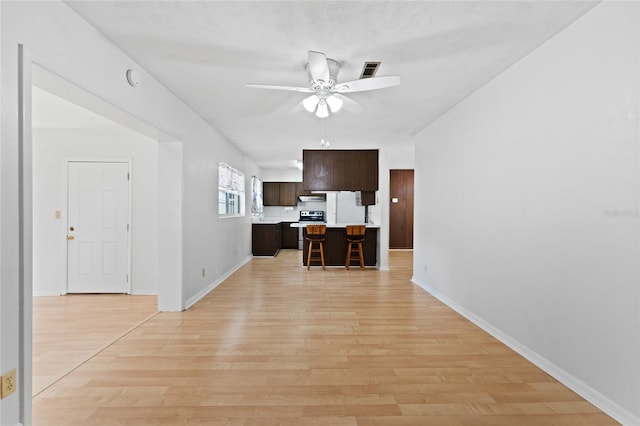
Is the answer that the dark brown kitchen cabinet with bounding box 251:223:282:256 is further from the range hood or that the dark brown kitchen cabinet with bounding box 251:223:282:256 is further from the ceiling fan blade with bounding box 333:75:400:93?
the ceiling fan blade with bounding box 333:75:400:93

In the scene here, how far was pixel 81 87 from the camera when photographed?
2.13 m

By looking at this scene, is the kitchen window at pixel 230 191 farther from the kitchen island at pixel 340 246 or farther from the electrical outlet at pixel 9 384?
the electrical outlet at pixel 9 384

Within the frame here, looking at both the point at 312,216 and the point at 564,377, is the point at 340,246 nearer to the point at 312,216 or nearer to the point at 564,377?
the point at 312,216

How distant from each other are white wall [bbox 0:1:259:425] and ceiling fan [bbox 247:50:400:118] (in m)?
1.10

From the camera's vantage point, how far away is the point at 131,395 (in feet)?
6.91

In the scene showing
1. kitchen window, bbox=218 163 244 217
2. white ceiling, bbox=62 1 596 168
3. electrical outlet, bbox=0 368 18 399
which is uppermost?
white ceiling, bbox=62 1 596 168

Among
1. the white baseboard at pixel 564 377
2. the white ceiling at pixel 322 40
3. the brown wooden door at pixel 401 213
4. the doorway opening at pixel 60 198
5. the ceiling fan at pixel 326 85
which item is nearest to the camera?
the doorway opening at pixel 60 198

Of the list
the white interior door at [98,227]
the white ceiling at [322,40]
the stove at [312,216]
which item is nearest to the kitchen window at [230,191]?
the white interior door at [98,227]

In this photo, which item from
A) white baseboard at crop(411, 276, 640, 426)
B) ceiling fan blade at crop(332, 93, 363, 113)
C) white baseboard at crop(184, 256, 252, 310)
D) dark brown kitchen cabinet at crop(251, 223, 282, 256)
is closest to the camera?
white baseboard at crop(411, 276, 640, 426)

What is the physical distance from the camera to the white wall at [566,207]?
1.84m

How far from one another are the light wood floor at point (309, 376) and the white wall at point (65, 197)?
47.3 inches

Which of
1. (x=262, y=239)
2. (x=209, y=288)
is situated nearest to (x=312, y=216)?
(x=262, y=239)

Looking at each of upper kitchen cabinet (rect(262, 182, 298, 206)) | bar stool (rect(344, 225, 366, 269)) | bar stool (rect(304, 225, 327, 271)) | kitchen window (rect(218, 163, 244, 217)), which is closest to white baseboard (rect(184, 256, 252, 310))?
kitchen window (rect(218, 163, 244, 217))

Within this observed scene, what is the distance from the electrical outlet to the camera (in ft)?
5.24
